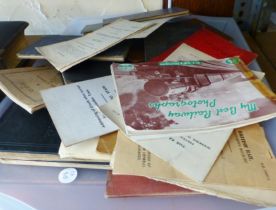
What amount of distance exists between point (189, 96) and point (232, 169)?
135 millimetres

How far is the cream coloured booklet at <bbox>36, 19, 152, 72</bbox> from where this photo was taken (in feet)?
1.66

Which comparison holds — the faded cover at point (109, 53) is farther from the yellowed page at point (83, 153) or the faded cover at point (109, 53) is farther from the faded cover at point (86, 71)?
the yellowed page at point (83, 153)

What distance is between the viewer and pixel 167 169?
343 millimetres

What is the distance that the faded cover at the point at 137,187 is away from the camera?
0.34 meters

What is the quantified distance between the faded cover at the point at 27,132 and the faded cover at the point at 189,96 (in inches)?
4.5

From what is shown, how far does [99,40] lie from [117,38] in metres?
0.04

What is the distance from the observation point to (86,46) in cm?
55

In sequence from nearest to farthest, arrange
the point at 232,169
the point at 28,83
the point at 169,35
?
the point at 232,169
the point at 28,83
the point at 169,35

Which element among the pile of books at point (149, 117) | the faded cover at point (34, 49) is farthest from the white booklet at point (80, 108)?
the faded cover at point (34, 49)

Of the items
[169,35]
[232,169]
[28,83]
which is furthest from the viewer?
[169,35]

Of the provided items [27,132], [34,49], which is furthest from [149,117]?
[34,49]

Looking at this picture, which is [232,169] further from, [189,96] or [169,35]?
[169,35]

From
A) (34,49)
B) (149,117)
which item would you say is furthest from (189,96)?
(34,49)

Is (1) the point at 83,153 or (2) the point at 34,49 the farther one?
(2) the point at 34,49
